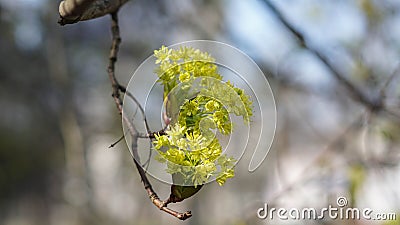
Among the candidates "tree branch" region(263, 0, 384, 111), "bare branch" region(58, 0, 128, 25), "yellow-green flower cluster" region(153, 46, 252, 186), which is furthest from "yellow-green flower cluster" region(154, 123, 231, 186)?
"tree branch" region(263, 0, 384, 111)

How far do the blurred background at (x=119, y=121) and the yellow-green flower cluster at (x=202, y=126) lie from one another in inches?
19.4

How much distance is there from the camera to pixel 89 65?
5.65m

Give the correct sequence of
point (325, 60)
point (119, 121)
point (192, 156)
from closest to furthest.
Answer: point (192, 156) < point (325, 60) < point (119, 121)

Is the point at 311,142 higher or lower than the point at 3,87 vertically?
lower

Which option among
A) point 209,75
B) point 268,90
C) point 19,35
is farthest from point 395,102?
point 19,35

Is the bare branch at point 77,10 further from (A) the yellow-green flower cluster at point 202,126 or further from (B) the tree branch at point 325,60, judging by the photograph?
(B) the tree branch at point 325,60

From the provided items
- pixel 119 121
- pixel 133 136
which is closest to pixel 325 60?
pixel 133 136

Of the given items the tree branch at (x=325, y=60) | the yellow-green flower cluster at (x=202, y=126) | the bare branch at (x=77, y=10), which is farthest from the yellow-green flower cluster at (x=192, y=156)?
the tree branch at (x=325, y=60)

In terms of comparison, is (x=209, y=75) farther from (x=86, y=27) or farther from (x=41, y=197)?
(x=41, y=197)

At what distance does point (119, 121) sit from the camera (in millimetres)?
3811

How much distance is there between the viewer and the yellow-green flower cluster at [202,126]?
1.43 feet

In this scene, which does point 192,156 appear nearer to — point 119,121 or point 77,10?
point 77,10

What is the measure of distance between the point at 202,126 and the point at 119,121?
135 inches

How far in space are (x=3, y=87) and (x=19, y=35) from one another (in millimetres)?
750
